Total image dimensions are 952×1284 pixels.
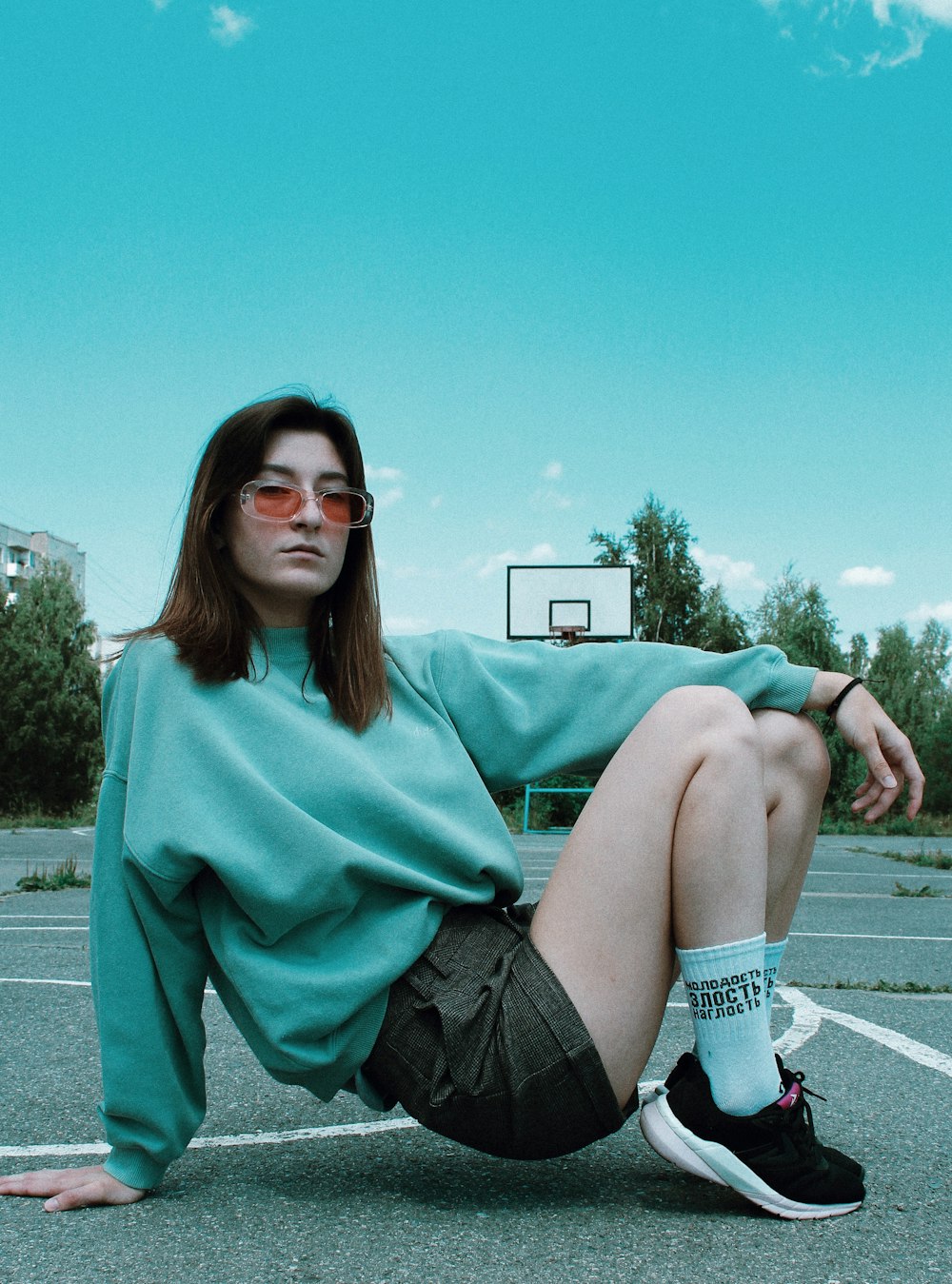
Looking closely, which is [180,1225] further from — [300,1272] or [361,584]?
[361,584]

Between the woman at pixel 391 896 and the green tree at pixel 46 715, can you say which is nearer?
the woman at pixel 391 896

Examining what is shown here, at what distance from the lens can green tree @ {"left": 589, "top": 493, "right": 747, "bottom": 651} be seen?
117ft

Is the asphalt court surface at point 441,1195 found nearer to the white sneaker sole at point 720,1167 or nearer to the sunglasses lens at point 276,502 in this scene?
the white sneaker sole at point 720,1167

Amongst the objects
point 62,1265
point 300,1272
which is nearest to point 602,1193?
point 300,1272

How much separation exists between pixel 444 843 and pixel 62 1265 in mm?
791

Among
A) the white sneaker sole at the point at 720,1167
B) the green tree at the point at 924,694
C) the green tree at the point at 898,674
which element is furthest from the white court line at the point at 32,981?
the green tree at the point at 898,674

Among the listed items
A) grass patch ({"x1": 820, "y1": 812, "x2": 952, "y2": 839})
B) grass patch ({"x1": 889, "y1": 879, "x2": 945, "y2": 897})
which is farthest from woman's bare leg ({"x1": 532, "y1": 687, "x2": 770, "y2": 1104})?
grass patch ({"x1": 820, "y1": 812, "x2": 952, "y2": 839})

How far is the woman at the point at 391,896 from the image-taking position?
5.74ft

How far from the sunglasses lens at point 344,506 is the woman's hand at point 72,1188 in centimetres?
117

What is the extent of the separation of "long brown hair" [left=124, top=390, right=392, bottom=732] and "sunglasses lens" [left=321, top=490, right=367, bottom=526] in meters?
0.05

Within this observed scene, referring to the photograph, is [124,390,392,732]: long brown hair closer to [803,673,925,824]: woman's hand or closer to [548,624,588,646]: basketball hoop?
[803,673,925,824]: woman's hand

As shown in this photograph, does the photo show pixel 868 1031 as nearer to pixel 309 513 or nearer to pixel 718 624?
pixel 309 513

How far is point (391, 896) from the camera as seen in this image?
183cm

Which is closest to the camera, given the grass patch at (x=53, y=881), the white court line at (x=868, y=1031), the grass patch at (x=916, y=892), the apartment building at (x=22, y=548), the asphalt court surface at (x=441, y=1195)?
the asphalt court surface at (x=441, y=1195)
